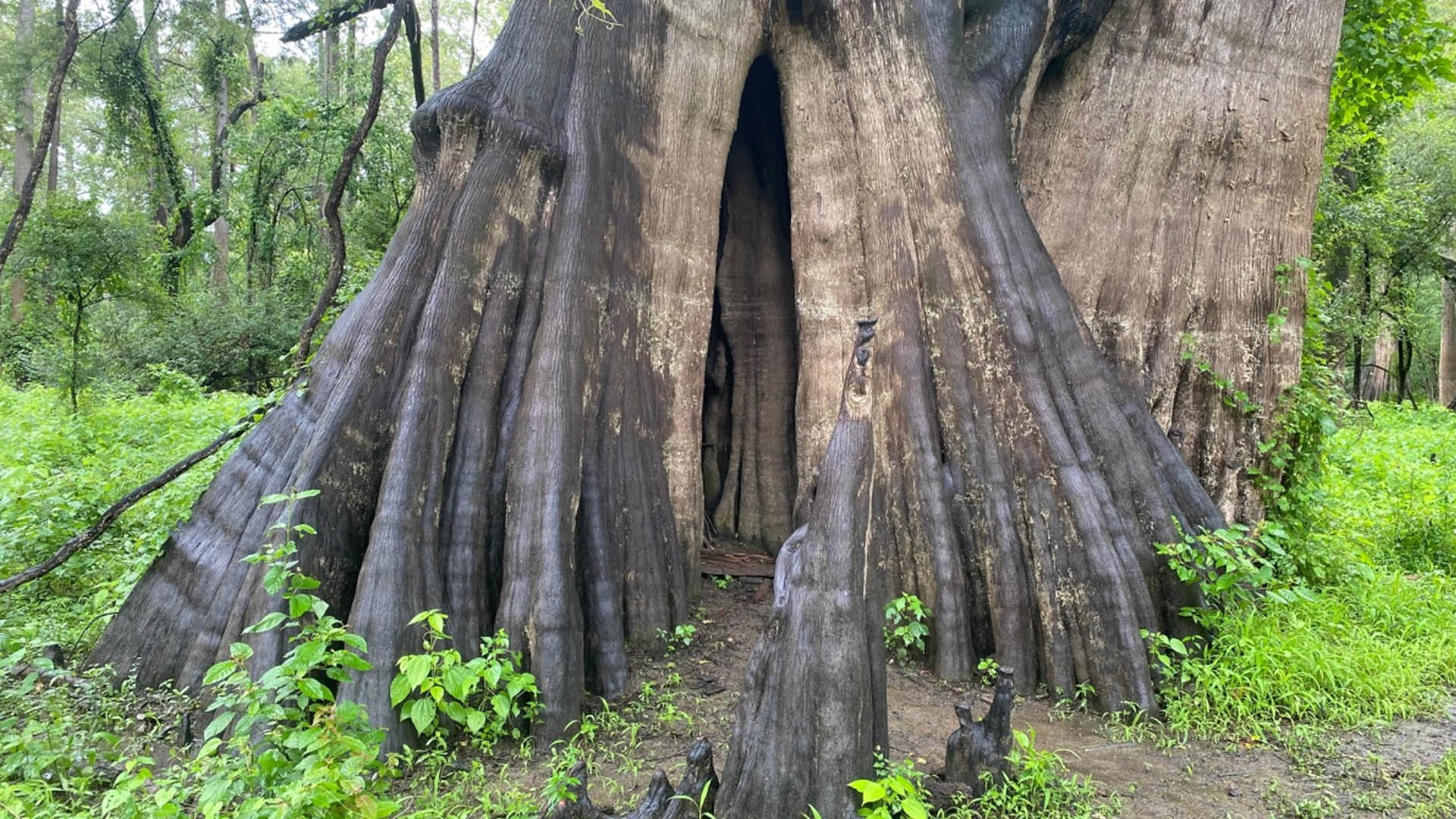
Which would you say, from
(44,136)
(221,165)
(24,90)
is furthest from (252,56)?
(44,136)

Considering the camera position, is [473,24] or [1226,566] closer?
[1226,566]

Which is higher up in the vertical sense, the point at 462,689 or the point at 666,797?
the point at 462,689

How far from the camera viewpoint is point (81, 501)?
4.91m

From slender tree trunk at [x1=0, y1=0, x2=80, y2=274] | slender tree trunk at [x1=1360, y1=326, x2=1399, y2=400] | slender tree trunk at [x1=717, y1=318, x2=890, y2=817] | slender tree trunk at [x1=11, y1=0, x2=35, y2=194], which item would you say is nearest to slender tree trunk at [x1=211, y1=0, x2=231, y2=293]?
slender tree trunk at [x1=11, y1=0, x2=35, y2=194]

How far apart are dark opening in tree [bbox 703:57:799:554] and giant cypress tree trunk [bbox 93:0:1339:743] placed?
2.60ft

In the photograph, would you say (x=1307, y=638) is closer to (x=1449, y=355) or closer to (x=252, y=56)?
(x=1449, y=355)

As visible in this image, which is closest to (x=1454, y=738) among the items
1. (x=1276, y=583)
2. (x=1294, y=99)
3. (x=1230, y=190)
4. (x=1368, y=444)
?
(x=1276, y=583)

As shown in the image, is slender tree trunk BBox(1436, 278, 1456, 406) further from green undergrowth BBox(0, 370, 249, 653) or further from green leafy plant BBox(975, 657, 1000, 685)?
green undergrowth BBox(0, 370, 249, 653)

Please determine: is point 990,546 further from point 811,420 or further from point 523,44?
point 523,44

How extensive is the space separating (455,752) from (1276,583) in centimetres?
379

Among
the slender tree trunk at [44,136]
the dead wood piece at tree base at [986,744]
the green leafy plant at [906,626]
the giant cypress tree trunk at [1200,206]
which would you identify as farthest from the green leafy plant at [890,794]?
the slender tree trunk at [44,136]

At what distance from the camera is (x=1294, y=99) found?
15.9 ft

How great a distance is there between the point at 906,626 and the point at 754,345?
2.51m

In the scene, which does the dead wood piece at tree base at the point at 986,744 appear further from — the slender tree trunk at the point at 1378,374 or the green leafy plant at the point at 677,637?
the slender tree trunk at the point at 1378,374
